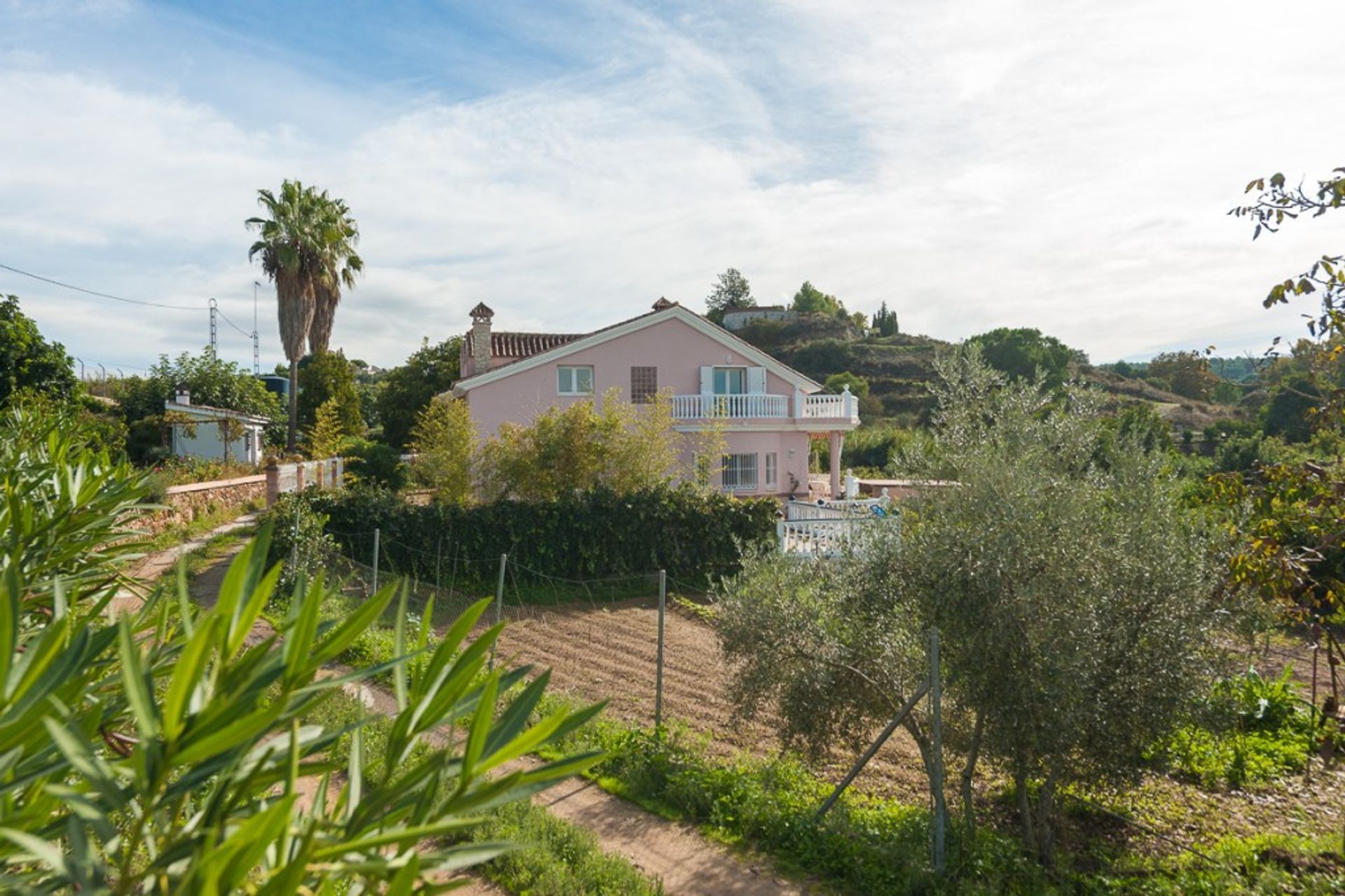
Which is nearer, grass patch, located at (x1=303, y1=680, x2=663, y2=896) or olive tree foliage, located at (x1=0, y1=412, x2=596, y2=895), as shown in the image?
olive tree foliage, located at (x1=0, y1=412, x2=596, y2=895)

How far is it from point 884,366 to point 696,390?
52.9 metres

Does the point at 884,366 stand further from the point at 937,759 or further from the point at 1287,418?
the point at 937,759

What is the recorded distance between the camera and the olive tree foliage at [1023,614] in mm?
5941

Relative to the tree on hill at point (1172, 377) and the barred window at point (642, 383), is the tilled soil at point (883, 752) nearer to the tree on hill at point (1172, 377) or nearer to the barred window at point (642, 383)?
the barred window at point (642, 383)

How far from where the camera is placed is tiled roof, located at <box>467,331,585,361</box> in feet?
108

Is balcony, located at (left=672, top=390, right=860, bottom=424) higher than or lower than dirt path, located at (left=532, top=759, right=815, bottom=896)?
higher

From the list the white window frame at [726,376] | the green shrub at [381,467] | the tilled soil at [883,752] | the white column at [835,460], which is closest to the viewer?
the tilled soil at [883,752]

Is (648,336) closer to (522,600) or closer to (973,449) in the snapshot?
(522,600)

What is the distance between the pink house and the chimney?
3345 millimetres

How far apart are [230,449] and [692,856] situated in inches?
1211

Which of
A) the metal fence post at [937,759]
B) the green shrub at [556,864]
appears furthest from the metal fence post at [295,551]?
the metal fence post at [937,759]

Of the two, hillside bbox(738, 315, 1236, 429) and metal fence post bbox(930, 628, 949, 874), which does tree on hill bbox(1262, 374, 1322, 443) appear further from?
metal fence post bbox(930, 628, 949, 874)

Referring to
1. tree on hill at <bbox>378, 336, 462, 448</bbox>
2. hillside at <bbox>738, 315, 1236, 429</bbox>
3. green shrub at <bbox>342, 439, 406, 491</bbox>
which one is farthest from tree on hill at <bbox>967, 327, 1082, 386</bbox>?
green shrub at <bbox>342, 439, 406, 491</bbox>

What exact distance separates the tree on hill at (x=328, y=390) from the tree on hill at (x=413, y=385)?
1439 millimetres
